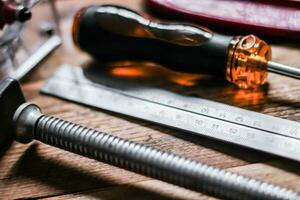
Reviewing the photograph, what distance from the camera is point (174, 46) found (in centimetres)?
68

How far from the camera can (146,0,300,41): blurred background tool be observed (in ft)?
2.42

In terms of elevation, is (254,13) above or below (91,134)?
above

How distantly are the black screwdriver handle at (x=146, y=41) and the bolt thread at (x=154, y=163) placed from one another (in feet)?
0.52

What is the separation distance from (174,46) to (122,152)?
0.60ft

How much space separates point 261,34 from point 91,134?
0.30m

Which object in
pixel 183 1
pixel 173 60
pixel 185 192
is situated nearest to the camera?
pixel 185 192

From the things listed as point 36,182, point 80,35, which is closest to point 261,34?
point 80,35

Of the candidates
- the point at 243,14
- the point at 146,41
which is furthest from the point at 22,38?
the point at 243,14

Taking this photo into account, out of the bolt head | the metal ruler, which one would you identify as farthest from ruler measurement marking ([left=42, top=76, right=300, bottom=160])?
the bolt head

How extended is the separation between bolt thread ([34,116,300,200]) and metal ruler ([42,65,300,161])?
9 centimetres

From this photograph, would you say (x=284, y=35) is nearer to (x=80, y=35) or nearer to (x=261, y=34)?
(x=261, y=34)

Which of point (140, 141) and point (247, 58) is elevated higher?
point (247, 58)

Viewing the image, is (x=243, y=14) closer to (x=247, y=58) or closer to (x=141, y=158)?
(x=247, y=58)

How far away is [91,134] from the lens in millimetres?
583
